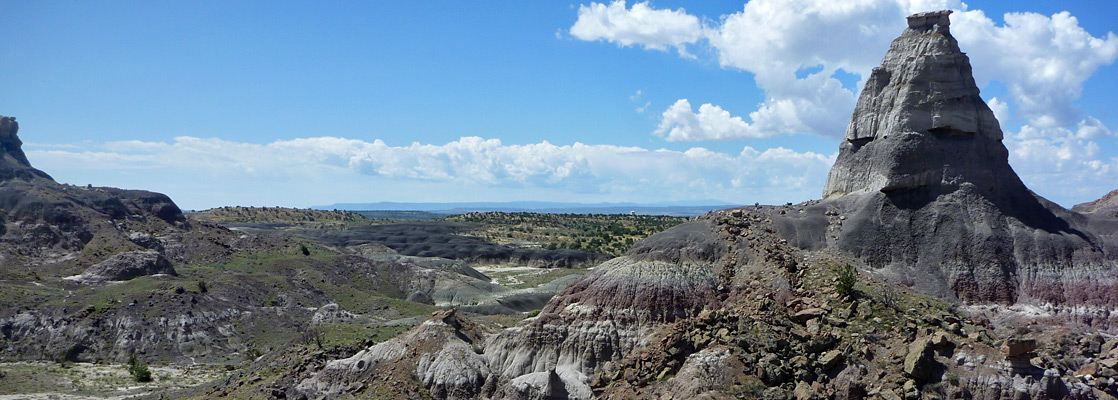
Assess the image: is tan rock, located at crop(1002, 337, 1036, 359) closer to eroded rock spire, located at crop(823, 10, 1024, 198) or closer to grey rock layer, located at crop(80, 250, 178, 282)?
eroded rock spire, located at crop(823, 10, 1024, 198)

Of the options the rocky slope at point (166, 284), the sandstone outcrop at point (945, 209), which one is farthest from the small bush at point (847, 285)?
the rocky slope at point (166, 284)

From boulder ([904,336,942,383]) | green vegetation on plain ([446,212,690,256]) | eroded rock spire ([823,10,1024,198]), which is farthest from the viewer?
green vegetation on plain ([446,212,690,256])

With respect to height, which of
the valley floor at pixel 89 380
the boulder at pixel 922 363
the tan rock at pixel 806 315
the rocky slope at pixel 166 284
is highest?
the tan rock at pixel 806 315

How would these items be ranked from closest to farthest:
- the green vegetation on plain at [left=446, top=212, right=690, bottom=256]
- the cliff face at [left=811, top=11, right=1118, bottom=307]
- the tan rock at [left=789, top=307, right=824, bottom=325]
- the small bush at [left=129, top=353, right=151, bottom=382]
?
the tan rock at [left=789, top=307, right=824, bottom=325] < the cliff face at [left=811, top=11, right=1118, bottom=307] < the small bush at [left=129, top=353, right=151, bottom=382] < the green vegetation on plain at [left=446, top=212, right=690, bottom=256]

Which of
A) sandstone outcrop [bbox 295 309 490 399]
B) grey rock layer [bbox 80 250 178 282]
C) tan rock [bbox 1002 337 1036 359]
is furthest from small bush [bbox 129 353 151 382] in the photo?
tan rock [bbox 1002 337 1036 359]

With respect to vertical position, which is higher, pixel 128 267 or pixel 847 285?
pixel 847 285

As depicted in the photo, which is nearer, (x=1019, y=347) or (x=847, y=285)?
(x=1019, y=347)

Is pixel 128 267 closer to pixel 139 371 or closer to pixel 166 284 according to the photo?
pixel 166 284

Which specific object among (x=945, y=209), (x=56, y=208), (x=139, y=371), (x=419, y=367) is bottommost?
(x=139, y=371)

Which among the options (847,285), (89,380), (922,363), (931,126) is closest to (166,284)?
(89,380)

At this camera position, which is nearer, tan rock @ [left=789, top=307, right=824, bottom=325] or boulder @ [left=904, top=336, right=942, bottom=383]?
boulder @ [left=904, top=336, right=942, bottom=383]

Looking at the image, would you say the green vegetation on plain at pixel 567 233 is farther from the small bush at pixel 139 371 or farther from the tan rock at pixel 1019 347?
the tan rock at pixel 1019 347

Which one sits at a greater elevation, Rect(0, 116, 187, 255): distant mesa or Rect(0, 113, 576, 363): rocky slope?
Rect(0, 116, 187, 255): distant mesa

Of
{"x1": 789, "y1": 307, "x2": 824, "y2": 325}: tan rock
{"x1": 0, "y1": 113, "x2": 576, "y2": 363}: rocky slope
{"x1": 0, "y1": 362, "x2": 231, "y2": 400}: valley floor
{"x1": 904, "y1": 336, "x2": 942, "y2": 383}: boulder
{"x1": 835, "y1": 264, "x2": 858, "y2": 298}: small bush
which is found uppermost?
{"x1": 835, "y1": 264, "x2": 858, "y2": 298}: small bush
